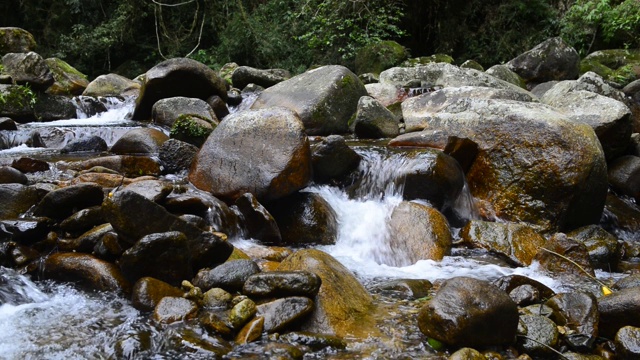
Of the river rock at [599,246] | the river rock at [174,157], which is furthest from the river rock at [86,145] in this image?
the river rock at [599,246]

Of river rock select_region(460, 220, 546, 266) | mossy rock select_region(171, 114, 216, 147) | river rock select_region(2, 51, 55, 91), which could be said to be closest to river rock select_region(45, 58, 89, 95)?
river rock select_region(2, 51, 55, 91)

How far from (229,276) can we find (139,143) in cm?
442

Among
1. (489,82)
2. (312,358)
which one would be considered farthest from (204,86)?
(312,358)

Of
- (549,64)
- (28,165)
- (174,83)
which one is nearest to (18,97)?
(174,83)

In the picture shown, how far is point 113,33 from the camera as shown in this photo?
1908cm

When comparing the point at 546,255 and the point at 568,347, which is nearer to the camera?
the point at 568,347

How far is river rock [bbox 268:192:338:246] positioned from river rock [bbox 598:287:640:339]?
284cm

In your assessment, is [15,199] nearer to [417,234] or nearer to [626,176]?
[417,234]

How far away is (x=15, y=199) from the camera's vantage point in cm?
517

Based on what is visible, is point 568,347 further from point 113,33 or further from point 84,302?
point 113,33

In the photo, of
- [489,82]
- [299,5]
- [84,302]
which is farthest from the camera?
[299,5]

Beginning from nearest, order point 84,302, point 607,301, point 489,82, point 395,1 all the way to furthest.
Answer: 1. point 607,301
2. point 84,302
3. point 489,82
4. point 395,1

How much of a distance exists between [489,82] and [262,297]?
7.88 m

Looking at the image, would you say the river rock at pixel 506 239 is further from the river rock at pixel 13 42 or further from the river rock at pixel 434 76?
the river rock at pixel 13 42
